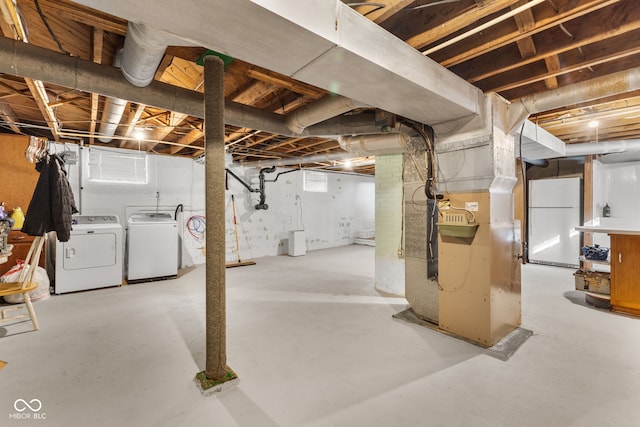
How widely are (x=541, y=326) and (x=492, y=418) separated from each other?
1.72 m

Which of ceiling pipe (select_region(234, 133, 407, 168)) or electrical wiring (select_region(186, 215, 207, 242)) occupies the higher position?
ceiling pipe (select_region(234, 133, 407, 168))

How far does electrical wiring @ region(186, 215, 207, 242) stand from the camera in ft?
18.9

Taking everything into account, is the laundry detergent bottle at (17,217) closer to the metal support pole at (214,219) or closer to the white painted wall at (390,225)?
the metal support pole at (214,219)

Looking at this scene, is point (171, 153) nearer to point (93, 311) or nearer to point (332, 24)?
point (93, 311)

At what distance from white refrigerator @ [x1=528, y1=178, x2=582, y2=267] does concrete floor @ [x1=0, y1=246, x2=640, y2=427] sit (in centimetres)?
234

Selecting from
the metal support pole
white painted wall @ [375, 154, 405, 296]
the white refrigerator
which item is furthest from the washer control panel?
the white refrigerator

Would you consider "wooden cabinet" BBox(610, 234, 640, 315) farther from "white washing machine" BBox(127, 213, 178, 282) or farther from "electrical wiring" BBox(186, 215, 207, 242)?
"electrical wiring" BBox(186, 215, 207, 242)

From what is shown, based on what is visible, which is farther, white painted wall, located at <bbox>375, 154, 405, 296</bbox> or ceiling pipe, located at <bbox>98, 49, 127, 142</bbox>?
white painted wall, located at <bbox>375, 154, 405, 296</bbox>

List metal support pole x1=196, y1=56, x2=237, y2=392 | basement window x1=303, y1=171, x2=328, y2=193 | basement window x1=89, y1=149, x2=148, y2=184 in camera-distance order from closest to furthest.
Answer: metal support pole x1=196, y1=56, x2=237, y2=392
basement window x1=89, y1=149, x2=148, y2=184
basement window x1=303, y1=171, x2=328, y2=193

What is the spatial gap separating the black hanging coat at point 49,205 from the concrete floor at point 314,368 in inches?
38.9

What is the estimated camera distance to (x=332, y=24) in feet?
4.39

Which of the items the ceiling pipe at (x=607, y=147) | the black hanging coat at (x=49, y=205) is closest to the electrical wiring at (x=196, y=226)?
the black hanging coat at (x=49, y=205)

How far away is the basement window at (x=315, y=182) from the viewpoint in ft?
25.3

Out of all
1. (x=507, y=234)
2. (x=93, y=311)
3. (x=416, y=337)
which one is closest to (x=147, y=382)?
(x=93, y=311)
